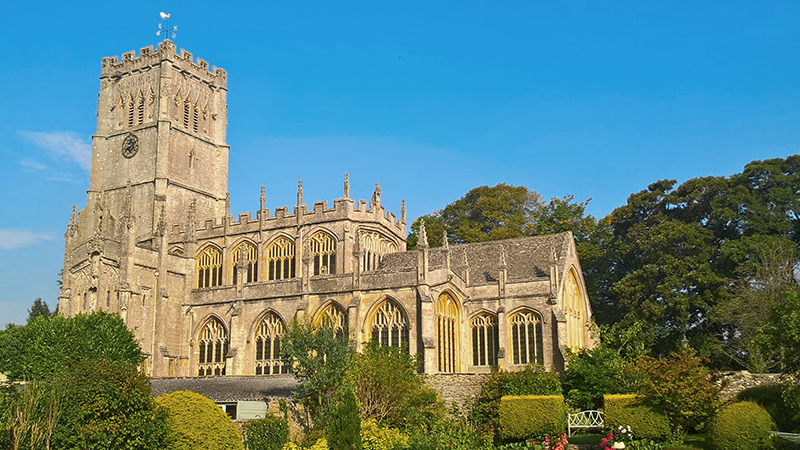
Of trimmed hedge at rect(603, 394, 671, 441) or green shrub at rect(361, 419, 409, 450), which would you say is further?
green shrub at rect(361, 419, 409, 450)

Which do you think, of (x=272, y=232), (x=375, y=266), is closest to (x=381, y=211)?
(x=375, y=266)

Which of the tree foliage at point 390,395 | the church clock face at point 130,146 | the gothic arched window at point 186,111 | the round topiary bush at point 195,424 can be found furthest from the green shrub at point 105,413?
the gothic arched window at point 186,111

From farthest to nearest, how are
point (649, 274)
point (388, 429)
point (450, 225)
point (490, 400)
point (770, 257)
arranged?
point (450, 225)
point (649, 274)
point (770, 257)
point (490, 400)
point (388, 429)

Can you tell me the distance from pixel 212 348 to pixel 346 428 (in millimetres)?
21395

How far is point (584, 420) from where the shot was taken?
28.2 meters

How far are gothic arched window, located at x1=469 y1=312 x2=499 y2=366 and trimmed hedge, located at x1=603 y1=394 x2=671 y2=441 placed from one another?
14.5m

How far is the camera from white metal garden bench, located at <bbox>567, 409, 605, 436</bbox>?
2798 centimetres

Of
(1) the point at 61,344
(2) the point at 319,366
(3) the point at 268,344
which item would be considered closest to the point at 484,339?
(3) the point at 268,344

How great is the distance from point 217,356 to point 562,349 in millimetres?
19371

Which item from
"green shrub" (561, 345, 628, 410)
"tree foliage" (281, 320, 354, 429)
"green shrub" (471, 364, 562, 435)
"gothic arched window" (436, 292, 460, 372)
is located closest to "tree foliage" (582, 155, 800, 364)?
"gothic arched window" (436, 292, 460, 372)

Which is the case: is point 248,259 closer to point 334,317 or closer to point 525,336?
point 334,317

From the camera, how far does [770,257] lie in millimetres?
41812

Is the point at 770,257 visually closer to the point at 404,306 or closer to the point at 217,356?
the point at 404,306

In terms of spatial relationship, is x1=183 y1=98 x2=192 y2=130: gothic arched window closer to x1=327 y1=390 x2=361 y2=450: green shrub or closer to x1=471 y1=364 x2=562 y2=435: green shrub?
x1=471 y1=364 x2=562 y2=435: green shrub
